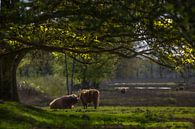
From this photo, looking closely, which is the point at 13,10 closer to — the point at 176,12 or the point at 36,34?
the point at 36,34

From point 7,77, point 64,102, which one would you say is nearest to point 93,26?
point 7,77

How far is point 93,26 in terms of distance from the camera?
13.5 m

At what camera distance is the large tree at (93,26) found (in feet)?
42.6

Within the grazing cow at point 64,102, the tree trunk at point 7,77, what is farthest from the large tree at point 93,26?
the grazing cow at point 64,102

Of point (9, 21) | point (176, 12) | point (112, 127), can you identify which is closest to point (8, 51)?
point (9, 21)

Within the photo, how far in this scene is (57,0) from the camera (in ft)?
51.6

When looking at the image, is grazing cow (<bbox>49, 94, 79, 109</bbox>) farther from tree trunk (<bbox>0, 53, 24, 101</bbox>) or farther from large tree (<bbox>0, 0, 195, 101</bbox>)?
tree trunk (<bbox>0, 53, 24, 101</bbox>)

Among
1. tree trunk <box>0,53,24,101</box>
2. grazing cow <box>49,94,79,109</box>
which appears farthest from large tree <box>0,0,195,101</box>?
grazing cow <box>49,94,79,109</box>

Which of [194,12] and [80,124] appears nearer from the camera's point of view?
[194,12]

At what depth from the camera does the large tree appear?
13.0m

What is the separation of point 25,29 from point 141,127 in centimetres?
664

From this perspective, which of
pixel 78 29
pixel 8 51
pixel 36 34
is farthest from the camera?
pixel 8 51

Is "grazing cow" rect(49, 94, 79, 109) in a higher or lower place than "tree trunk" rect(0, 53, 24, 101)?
lower

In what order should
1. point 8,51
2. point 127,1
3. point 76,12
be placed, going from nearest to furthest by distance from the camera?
1. point 127,1
2. point 76,12
3. point 8,51
